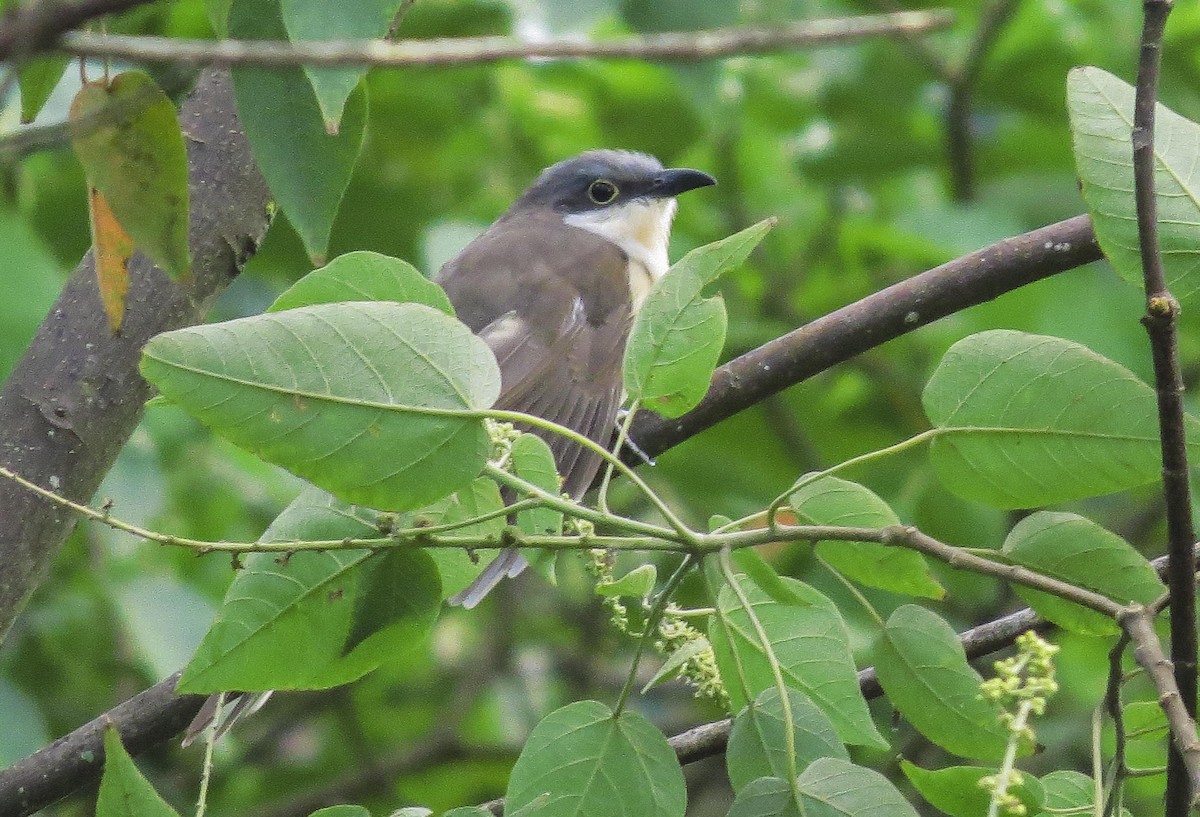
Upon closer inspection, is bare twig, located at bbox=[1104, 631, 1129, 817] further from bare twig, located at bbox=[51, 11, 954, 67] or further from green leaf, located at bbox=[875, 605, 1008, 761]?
bare twig, located at bbox=[51, 11, 954, 67]

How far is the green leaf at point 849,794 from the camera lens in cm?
155

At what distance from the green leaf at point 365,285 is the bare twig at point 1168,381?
77cm

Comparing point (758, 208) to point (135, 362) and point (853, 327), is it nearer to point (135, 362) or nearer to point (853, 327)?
point (853, 327)

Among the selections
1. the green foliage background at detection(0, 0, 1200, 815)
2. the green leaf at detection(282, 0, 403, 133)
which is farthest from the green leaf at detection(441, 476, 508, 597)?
the green foliage background at detection(0, 0, 1200, 815)

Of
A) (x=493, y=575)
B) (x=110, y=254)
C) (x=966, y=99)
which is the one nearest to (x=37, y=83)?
(x=110, y=254)

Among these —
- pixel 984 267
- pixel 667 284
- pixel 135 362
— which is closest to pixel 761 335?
pixel 984 267

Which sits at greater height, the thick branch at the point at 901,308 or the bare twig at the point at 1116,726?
the thick branch at the point at 901,308

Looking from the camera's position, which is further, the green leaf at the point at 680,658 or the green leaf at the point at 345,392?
the green leaf at the point at 680,658

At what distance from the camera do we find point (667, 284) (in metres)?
1.66

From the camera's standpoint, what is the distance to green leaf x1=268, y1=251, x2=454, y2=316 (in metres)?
1.68

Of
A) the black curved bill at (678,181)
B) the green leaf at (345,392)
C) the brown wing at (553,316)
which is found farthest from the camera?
the black curved bill at (678,181)

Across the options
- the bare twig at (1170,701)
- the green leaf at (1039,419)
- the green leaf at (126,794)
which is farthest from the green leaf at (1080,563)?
the green leaf at (126,794)

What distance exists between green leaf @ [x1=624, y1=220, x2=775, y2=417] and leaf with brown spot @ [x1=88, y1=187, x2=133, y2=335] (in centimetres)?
64

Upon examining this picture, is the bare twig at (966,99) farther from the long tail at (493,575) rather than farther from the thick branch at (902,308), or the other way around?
the long tail at (493,575)
